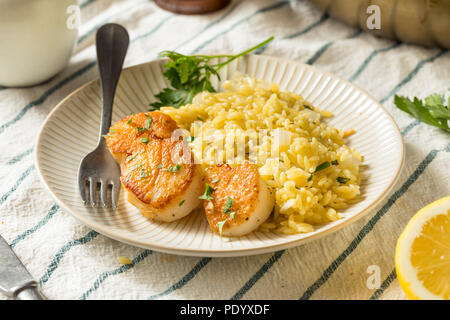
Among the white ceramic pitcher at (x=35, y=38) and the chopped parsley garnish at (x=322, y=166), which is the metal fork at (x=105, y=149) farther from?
the chopped parsley garnish at (x=322, y=166)

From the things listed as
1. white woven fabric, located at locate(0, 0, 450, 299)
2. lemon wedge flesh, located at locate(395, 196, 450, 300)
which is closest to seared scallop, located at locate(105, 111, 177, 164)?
white woven fabric, located at locate(0, 0, 450, 299)

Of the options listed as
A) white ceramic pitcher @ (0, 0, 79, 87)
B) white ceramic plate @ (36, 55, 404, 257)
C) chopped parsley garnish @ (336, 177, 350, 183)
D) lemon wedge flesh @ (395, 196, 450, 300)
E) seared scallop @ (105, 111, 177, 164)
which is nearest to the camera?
lemon wedge flesh @ (395, 196, 450, 300)

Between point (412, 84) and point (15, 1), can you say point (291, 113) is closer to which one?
point (412, 84)

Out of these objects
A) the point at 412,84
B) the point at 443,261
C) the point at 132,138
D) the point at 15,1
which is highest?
the point at 15,1

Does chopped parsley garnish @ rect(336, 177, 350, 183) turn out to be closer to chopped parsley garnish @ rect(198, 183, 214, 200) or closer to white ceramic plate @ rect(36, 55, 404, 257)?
white ceramic plate @ rect(36, 55, 404, 257)

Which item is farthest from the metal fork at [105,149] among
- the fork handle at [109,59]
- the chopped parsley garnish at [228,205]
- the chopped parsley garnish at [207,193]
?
the chopped parsley garnish at [228,205]

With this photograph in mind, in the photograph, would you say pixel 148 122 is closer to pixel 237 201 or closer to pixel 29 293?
pixel 237 201

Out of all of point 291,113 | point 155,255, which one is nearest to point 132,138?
point 155,255
